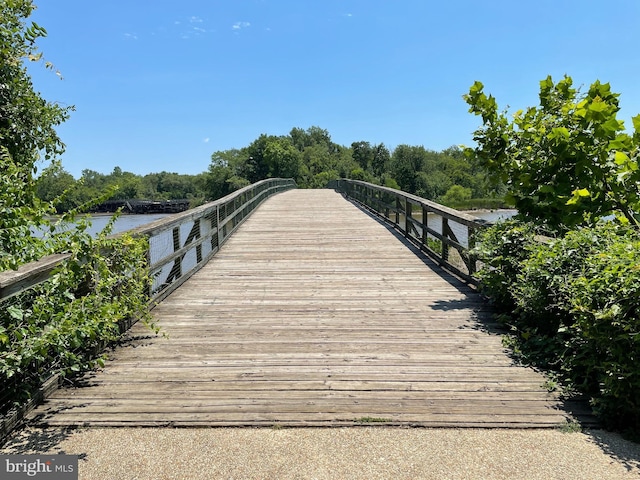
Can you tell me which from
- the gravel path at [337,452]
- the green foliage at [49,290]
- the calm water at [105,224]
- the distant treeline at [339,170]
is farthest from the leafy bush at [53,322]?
the distant treeline at [339,170]

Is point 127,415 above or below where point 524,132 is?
below

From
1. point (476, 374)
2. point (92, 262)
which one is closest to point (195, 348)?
point (92, 262)

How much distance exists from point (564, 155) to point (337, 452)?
280cm

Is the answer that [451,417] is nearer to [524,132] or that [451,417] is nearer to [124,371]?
[124,371]

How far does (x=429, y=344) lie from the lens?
3.79 metres

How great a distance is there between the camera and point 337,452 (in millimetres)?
2338

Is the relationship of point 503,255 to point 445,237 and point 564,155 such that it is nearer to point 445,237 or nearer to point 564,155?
point 564,155

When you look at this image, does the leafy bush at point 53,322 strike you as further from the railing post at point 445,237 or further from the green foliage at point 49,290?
the railing post at point 445,237

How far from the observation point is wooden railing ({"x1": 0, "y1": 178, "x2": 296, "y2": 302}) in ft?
8.50

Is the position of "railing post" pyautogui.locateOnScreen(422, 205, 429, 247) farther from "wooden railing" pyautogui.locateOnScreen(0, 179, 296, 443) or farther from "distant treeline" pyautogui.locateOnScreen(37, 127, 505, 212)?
"distant treeline" pyautogui.locateOnScreen(37, 127, 505, 212)

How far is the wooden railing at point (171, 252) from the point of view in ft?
8.50

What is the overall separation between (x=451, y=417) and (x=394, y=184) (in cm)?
8678

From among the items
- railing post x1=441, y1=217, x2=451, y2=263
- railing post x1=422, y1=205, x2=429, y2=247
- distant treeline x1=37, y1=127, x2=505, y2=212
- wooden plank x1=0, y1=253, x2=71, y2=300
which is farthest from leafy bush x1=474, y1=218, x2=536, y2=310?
distant treeline x1=37, y1=127, x2=505, y2=212

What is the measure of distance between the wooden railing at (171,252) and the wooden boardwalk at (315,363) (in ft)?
0.89
